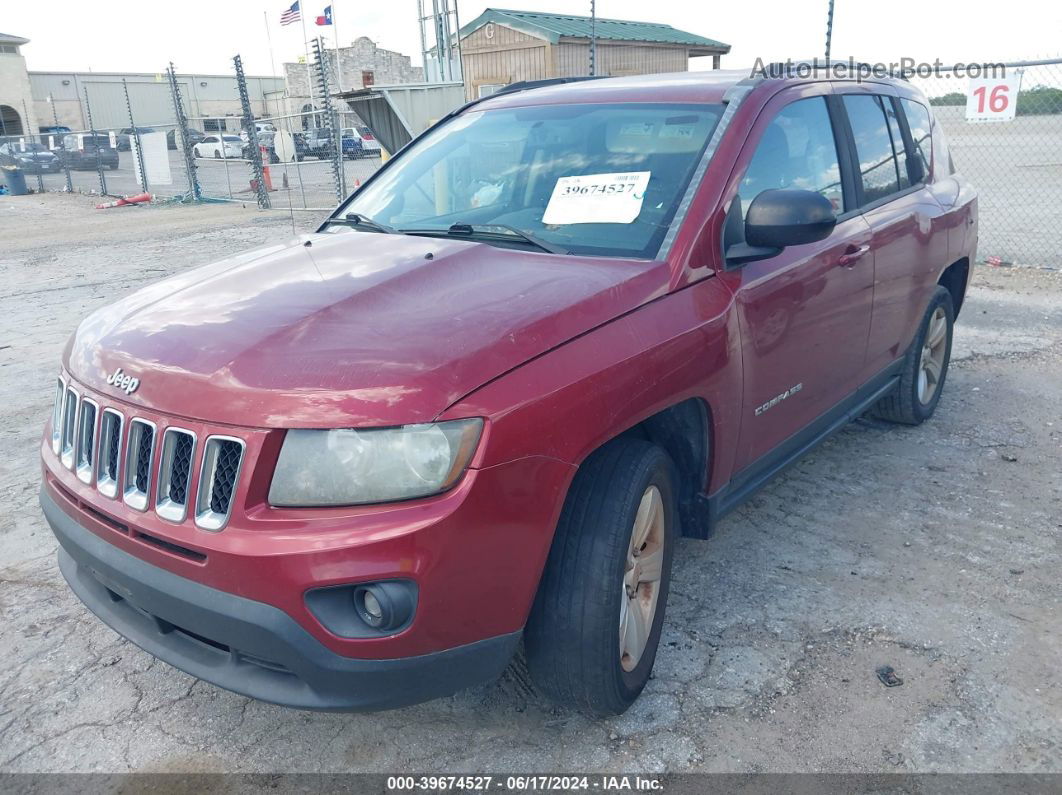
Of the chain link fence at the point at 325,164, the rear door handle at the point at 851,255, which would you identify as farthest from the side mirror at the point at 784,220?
the chain link fence at the point at 325,164

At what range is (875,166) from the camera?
13.2 feet

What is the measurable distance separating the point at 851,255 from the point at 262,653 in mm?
2758

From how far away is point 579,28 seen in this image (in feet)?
65.9

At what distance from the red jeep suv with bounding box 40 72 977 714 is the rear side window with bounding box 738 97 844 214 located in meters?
0.02

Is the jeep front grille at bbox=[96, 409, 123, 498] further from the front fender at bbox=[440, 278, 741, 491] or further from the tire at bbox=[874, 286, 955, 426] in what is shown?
the tire at bbox=[874, 286, 955, 426]

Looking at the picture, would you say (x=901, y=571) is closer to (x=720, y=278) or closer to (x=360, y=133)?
(x=720, y=278)

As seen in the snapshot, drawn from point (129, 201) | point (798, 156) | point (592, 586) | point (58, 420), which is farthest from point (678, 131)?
point (129, 201)

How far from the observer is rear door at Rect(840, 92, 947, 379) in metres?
3.90

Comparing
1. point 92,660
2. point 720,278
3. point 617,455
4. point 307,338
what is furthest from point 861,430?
point 92,660

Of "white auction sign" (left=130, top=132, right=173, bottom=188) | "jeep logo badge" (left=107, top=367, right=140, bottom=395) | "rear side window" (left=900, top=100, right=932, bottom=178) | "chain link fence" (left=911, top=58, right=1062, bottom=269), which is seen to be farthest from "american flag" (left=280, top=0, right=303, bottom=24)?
"jeep logo badge" (left=107, top=367, right=140, bottom=395)

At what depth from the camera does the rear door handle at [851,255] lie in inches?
139

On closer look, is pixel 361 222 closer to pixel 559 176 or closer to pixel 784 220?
pixel 559 176

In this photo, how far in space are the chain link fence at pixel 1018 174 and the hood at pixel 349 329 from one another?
13.8 feet

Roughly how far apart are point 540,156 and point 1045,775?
2627 millimetres
